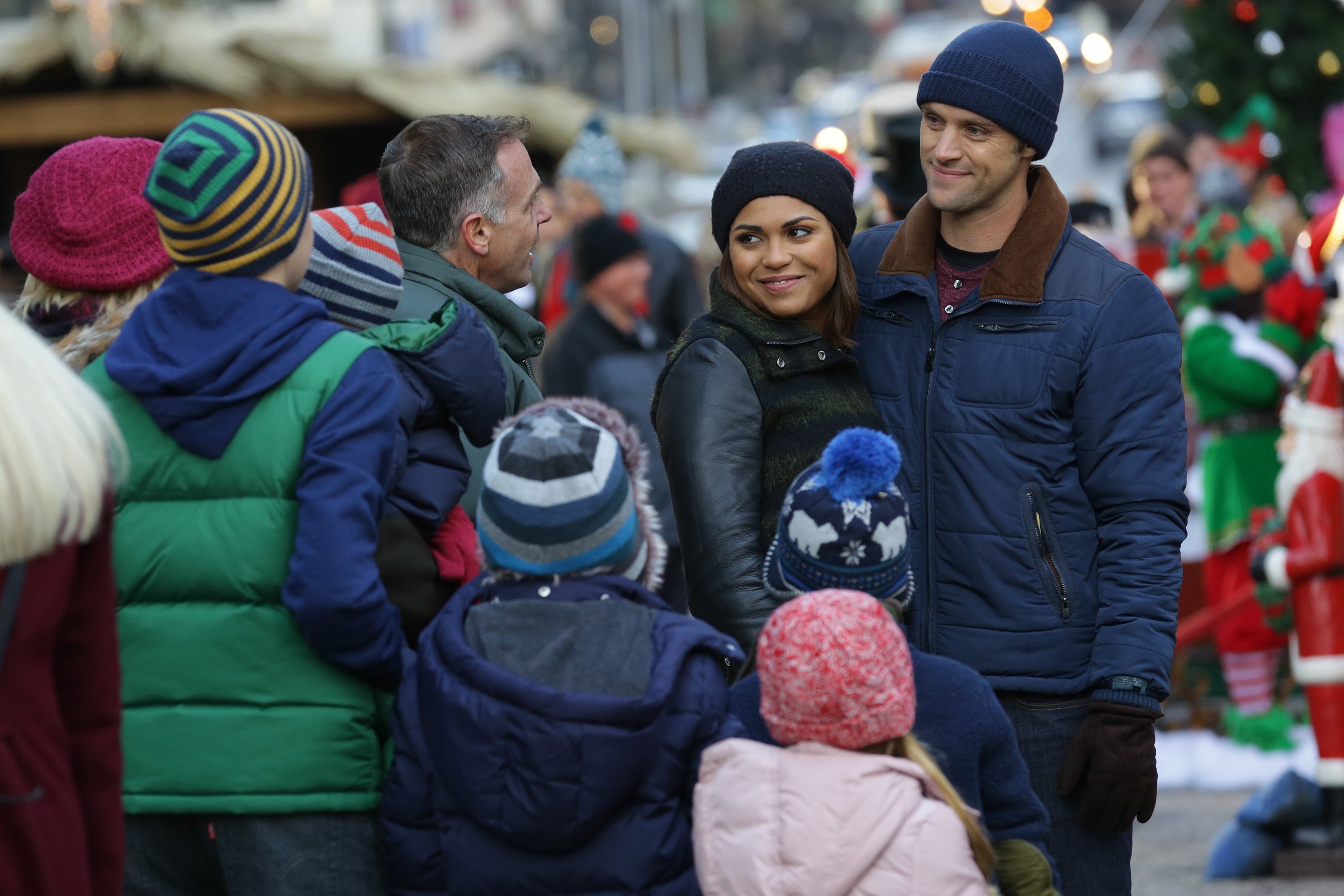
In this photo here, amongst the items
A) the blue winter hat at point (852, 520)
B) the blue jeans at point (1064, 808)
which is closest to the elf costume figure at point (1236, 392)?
the blue jeans at point (1064, 808)

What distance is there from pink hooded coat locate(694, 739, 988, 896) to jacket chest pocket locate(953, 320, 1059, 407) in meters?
Answer: 0.96

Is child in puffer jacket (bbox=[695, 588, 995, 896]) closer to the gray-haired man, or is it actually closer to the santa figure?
the gray-haired man

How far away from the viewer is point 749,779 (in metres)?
2.47

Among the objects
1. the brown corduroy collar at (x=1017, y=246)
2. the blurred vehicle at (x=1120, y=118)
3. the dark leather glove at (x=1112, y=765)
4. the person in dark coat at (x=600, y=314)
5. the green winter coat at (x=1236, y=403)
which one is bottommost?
the blurred vehicle at (x=1120, y=118)

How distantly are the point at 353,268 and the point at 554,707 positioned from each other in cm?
103

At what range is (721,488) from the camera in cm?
318

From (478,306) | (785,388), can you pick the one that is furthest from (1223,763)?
(478,306)

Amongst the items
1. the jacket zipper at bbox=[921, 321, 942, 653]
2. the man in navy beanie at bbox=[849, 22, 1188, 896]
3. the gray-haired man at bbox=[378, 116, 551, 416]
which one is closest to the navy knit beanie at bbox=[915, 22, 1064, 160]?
the man in navy beanie at bbox=[849, 22, 1188, 896]

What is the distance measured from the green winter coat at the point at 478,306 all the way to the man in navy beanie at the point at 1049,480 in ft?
2.52

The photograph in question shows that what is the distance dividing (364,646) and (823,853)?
2.60 feet

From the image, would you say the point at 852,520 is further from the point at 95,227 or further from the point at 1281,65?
the point at 1281,65

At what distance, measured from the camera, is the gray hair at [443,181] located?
3.48 m

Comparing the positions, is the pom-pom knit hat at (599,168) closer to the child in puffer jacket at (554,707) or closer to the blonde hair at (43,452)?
the child in puffer jacket at (554,707)

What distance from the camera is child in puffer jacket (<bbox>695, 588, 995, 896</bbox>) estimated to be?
242 centimetres
